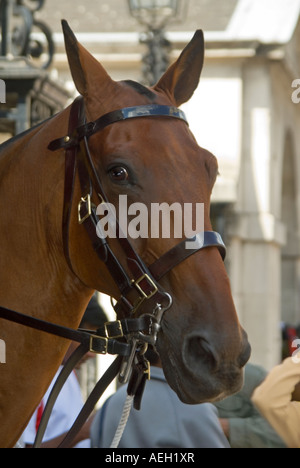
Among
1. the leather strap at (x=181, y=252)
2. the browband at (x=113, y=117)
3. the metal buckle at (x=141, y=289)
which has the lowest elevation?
the metal buckle at (x=141, y=289)

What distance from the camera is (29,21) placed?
568 cm

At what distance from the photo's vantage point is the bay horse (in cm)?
241

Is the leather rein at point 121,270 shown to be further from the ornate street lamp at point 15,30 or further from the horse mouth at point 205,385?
the ornate street lamp at point 15,30

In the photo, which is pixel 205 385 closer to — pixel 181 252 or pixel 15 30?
pixel 181 252

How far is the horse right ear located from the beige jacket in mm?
1500

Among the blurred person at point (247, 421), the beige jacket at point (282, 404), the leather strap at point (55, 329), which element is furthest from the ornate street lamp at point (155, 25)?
the leather strap at point (55, 329)

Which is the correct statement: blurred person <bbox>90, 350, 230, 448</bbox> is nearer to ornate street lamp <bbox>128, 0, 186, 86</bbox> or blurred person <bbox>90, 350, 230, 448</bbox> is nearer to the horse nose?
the horse nose

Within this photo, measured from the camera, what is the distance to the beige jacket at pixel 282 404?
3.51 metres

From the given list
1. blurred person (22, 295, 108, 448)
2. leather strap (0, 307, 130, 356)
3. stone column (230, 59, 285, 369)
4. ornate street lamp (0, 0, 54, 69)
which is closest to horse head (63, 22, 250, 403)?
leather strap (0, 307, 130, 356)

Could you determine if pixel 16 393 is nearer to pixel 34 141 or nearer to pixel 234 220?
pixel 34 141


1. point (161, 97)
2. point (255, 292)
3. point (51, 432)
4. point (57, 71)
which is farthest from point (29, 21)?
point (255, 292)

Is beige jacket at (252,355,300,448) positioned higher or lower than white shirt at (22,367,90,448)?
higher

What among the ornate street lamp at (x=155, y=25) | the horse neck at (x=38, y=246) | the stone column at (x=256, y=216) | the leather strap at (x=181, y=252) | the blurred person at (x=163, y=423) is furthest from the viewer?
the stone column at (x=256, y=216)

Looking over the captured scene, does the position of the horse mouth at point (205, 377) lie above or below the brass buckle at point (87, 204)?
below
